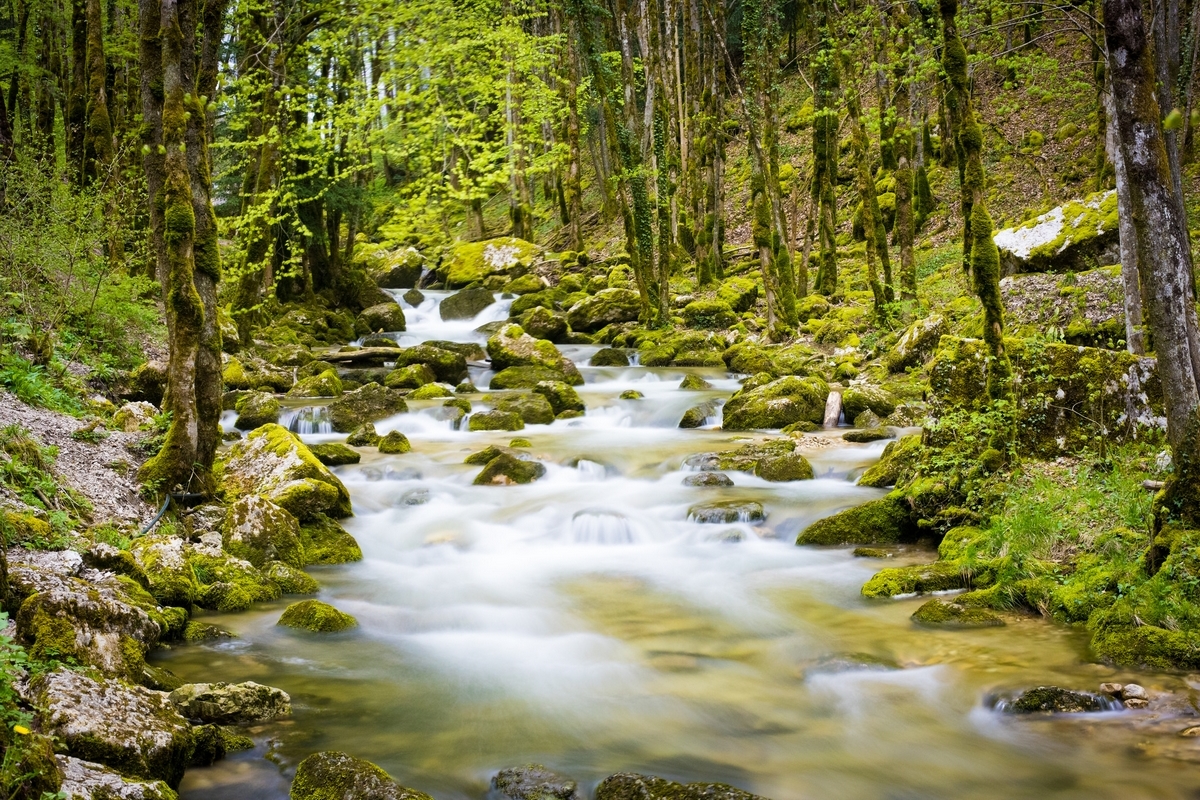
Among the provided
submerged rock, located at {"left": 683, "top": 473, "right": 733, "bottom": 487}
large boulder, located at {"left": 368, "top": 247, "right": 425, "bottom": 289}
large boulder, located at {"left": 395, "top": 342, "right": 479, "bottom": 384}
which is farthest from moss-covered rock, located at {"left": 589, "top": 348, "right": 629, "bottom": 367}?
large boulder, located at {"left": 368, "top": 247, "right": 425, "bottom": 289}

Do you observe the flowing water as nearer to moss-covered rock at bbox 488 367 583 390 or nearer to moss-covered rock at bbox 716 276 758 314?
moss-covered rock at bbox 488 367 583 390

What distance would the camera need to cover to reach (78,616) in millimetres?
5012

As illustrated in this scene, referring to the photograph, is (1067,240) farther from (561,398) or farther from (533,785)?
(533,785)

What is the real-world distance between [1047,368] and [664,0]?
2493 centimetres

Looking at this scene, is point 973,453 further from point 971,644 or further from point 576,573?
point 576,573

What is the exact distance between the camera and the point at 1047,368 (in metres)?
8.71

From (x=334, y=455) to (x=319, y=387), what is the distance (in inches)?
224

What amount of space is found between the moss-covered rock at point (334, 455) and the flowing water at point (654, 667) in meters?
1.57

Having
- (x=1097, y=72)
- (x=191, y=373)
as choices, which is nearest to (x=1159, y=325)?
(x=191, y=373)

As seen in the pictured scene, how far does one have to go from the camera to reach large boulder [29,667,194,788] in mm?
3982

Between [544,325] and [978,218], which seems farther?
[544,325]

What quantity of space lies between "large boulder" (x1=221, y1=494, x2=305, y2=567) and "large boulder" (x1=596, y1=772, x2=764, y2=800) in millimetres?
4947

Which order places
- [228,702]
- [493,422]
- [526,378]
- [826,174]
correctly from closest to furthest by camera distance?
[228,702]
[493,422]
[526,378]
[826,174]

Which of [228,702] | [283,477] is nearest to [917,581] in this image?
[228,702]
